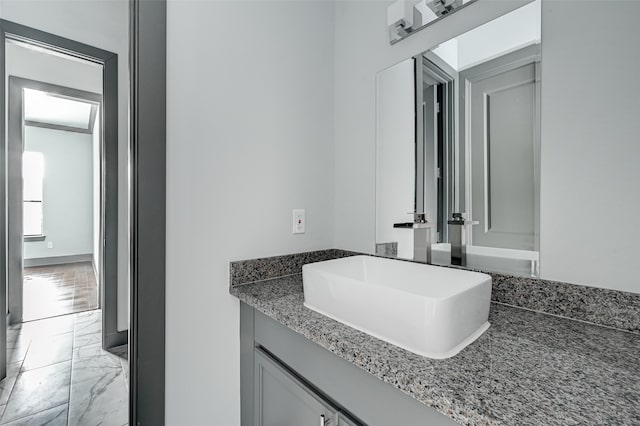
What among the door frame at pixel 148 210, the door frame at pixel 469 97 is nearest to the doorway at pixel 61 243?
the door frame at pixel 148 210

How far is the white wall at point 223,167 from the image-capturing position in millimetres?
1036

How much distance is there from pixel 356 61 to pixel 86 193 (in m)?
2.28

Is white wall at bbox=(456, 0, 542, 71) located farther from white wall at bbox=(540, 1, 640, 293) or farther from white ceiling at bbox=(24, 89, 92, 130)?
white ceiling at bbox=(24, 89, 92, 130)

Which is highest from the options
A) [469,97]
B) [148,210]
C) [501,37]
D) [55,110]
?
[55,110]

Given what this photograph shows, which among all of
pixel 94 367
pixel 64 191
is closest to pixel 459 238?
pixel 94 367

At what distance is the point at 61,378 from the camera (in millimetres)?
1709

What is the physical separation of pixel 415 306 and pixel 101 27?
2661 millimetres

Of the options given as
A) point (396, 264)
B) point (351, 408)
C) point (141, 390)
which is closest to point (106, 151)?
point (141, 390)

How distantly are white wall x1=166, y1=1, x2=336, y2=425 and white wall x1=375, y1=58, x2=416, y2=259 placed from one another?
0.18m

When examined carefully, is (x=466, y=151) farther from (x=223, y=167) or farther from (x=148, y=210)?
(x=148, y=210)

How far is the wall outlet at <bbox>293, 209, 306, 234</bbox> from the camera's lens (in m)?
1.35

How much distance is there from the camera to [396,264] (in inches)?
43.2

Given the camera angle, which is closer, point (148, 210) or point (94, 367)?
point (148, 210)

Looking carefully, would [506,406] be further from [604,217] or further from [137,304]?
[137,304]
